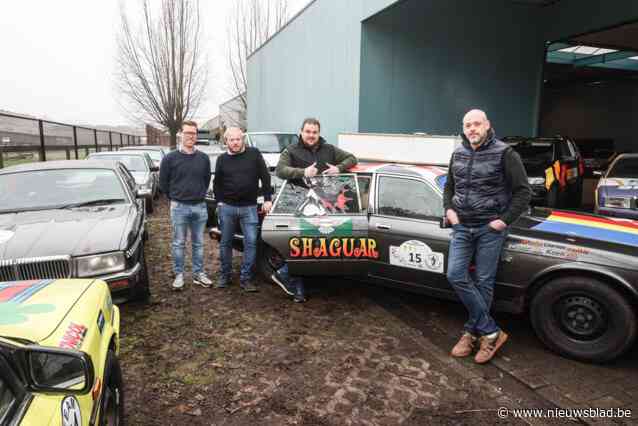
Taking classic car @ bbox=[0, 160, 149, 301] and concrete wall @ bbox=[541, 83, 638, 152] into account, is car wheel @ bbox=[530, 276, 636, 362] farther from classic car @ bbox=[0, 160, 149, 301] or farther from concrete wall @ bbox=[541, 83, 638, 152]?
concrete wall @ bbox=[541, 83, 638, 152]

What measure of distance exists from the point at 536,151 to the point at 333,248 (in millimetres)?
6483

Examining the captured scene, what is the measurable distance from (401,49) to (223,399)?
30.8 feet

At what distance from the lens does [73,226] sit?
13.3 feet

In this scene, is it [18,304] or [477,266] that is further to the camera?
[477,266]

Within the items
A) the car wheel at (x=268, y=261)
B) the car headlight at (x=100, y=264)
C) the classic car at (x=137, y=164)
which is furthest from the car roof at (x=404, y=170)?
the classic car at (x=137, y=164)

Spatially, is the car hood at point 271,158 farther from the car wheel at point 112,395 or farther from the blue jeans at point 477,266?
the car wheel at point 112,395

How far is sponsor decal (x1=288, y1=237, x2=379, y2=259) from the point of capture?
4.36m

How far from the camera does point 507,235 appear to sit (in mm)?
3678

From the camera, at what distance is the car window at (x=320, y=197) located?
4.54m

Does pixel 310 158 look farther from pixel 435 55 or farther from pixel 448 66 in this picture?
pixel 448 66

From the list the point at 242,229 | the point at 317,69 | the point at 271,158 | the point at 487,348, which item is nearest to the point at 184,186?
the point at 242,229

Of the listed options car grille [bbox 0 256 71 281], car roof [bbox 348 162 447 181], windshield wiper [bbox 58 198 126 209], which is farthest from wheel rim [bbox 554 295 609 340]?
windshield wiper [bbox 58 198 126 209]

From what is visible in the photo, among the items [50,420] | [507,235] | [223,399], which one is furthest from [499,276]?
[50,420]

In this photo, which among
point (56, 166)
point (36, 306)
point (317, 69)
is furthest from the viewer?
point (317, 69)
